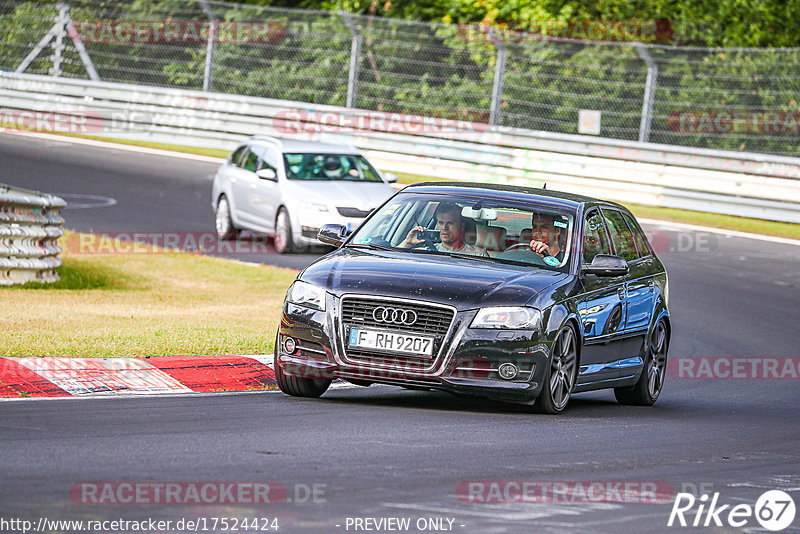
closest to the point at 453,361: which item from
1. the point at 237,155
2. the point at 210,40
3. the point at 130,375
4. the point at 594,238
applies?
the point at 594,238

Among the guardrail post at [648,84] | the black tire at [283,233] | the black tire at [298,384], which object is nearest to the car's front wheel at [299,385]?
the black tire at [298,384]

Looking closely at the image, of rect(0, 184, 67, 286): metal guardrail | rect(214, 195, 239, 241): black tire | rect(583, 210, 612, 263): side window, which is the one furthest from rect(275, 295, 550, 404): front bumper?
rect(214, 195, 239, 241): black tire

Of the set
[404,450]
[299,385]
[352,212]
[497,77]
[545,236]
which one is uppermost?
[497,77]

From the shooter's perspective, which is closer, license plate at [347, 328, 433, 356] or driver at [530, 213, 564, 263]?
license plate at [347, 328, 433, 356]

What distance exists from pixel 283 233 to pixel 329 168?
1.45 m

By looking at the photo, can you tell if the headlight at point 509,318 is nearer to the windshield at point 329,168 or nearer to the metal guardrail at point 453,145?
the windshield at point 329,168

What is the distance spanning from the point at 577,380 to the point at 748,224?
16014mm

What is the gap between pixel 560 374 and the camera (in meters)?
9.62

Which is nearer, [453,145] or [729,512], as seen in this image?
[729,512]

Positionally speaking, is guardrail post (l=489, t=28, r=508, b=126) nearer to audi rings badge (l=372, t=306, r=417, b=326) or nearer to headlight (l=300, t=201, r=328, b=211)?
headlight (l=300, t=201, r=328, b=211)

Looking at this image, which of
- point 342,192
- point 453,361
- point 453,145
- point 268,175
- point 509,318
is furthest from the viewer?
point 453,145

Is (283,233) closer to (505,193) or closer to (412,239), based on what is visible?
(505,193)

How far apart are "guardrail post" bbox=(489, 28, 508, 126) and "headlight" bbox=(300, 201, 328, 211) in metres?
8.97

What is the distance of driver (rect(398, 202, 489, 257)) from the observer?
1012cm
